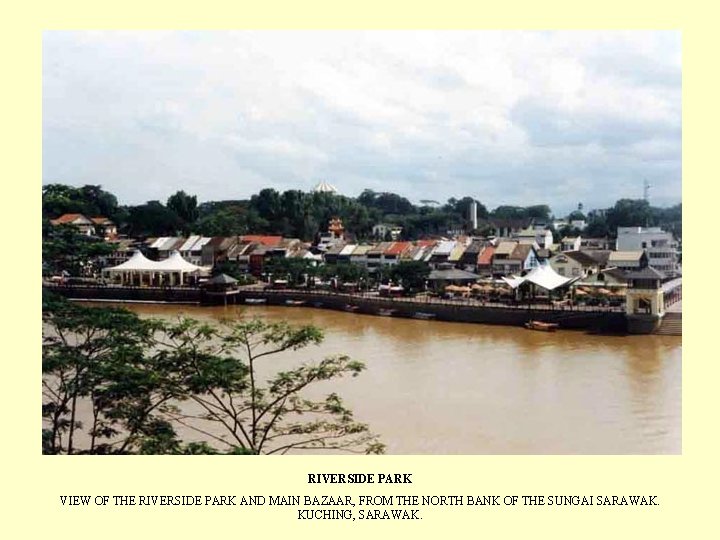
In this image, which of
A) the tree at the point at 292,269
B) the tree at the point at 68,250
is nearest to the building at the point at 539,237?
the tree at the point at 292,269

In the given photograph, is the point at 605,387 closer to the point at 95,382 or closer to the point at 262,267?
the point at 95,382

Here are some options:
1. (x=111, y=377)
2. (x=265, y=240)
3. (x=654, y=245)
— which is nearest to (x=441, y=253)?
(x=654, y=245)

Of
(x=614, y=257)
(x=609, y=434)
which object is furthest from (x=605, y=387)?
(x=614, y=257)

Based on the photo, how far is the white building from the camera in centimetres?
2725

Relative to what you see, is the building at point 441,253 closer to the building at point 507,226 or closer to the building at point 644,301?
the building at point 644,301

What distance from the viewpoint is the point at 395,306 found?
22516mm

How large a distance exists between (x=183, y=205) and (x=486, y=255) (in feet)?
59.8

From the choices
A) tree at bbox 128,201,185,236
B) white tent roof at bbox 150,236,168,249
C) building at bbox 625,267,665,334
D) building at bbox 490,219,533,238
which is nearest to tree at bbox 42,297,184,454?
building at bbox 625,267,665,334

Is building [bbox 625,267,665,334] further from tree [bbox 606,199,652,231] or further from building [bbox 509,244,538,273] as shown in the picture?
tree [bbox 606,199,652,231]

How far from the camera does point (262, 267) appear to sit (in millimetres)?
31625

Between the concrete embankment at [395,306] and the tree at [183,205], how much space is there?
12.9 meters

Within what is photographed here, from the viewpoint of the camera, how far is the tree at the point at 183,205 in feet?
132

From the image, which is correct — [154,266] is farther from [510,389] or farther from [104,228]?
[510,389]

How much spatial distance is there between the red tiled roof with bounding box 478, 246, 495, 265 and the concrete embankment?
648 centimetres
